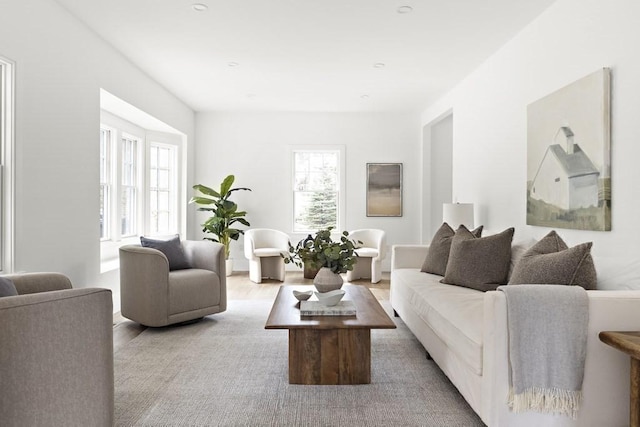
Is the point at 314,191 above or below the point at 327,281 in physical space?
above

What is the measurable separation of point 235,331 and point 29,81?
8.05 feet

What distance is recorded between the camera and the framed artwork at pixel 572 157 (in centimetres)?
285

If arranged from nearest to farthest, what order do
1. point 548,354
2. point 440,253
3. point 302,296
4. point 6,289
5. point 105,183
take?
point 6,289 → point 548,354 → point 302,296 → point 440,253 → point 105,183

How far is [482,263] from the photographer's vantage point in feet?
11.6

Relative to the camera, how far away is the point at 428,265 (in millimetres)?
4289

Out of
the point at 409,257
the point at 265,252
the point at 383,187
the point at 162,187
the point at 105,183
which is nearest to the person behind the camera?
the point at 409,257

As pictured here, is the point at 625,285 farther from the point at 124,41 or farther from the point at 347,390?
the point at 124,41

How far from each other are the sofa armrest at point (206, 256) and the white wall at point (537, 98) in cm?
268

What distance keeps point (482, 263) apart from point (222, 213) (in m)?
4.47

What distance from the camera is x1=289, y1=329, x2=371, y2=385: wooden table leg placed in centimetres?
288

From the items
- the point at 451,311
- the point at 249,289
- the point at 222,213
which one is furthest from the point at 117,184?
the point at 451,311

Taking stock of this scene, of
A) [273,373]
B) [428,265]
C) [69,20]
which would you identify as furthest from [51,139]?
[428,265]

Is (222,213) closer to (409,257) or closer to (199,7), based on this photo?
(409,257)

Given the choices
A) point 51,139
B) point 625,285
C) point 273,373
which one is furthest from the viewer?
point 51,139
